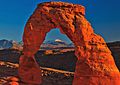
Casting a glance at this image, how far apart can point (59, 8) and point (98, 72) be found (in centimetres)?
506

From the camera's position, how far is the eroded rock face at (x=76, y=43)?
20453 millimetres

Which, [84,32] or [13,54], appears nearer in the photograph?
Answer: [84,32]

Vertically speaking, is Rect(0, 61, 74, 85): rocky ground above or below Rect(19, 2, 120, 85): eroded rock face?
below

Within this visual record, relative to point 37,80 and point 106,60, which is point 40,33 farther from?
point 106,60

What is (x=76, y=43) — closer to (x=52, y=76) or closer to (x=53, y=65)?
(x=52, y=76)

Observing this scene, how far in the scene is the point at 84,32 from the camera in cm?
2105

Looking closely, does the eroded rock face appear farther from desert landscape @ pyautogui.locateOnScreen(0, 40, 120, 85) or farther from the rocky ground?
the rocky ground

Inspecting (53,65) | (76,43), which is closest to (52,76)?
(53,65)

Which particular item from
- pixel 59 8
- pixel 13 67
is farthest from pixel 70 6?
pixel 13 67

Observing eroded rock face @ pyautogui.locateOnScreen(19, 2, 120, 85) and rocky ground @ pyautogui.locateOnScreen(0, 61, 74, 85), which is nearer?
eroded rock face @ pyautogui.locateOnScreen(19, 2, 120, 85)

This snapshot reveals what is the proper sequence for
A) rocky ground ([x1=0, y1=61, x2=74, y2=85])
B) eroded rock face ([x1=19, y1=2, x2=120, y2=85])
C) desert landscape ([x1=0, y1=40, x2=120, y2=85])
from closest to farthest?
eroded rock face ([x1=19, y1=2, x2=120, y2=85]), rocky ground ([x1=0, y1=61, x2=74, y2=85]), desert landscape ([x1=0, y1=40, x2=120, y2=85])

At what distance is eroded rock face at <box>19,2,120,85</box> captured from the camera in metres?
20.5

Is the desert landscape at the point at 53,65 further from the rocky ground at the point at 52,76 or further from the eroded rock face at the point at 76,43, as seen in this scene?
the eroded rock face at the point at 76,43

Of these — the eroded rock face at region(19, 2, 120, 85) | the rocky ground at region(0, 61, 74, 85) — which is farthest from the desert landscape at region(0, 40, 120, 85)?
the eroded rock face at region(19, 2, 120, 85)
